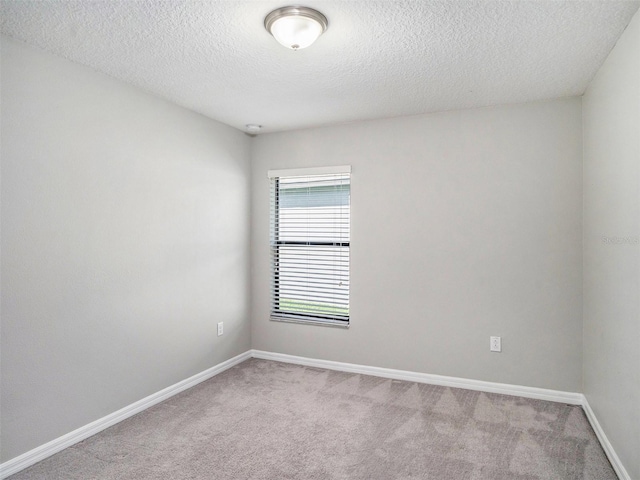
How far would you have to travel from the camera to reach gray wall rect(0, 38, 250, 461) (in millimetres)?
2207

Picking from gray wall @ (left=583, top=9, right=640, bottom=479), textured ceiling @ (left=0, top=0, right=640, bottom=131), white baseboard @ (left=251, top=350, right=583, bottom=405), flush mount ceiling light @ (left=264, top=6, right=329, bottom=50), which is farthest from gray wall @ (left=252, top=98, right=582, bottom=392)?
flush mount ceiling light @ (left=264, top=6, right=329, bottom=50)

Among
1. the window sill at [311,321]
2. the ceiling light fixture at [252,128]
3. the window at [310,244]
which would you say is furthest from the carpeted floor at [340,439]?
the ceiling light fixture at [252,128]

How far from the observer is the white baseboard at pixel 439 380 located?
122 inches

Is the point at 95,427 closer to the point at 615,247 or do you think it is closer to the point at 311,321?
the point at 311,321

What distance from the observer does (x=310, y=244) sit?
4.05m

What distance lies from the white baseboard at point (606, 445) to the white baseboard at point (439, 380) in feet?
0.66

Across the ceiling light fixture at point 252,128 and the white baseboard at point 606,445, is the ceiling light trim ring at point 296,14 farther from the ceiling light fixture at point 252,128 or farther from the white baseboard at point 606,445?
the white baseboard at point 606,445

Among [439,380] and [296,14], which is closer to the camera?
[296,14]

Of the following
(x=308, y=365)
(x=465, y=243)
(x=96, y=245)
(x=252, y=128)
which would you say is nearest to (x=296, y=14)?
(x=96, y=245)

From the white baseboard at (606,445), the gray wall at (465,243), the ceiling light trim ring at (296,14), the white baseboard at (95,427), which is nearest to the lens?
the ceiling light trim ring at (296,14)

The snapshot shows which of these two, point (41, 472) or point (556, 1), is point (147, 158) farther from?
point (556, 1)

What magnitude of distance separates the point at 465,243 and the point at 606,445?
5.40ft

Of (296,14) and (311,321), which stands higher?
(296,14)

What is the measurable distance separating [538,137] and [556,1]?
1495 mm
